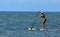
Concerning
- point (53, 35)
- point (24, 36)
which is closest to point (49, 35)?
point (53, 35)

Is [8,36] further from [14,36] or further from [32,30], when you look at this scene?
[32,30]

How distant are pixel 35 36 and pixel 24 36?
98 cm

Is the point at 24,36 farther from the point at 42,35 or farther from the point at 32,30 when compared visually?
the point at 32,30

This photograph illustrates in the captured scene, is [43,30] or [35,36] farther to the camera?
[43,30]

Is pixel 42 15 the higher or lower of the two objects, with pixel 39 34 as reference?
higher

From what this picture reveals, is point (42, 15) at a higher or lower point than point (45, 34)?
higher

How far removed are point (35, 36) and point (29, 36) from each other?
53cm

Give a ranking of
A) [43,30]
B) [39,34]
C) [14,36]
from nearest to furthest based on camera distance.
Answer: [14,36], [39,34], [43,30]

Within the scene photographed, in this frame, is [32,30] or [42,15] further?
[32,30]

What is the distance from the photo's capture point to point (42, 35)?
28.7m

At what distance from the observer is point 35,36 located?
2805cm

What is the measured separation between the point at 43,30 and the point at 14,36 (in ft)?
14.9

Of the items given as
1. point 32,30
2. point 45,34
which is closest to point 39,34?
point 45,34

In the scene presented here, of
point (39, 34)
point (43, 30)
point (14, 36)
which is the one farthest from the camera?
point (43, 30)
